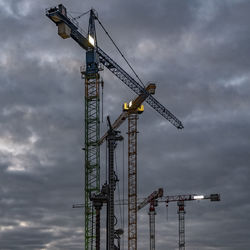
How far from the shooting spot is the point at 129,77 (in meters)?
182

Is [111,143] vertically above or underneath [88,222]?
above

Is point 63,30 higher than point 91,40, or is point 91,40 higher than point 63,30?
point 91,40

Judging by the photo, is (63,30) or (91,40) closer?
(63,30)

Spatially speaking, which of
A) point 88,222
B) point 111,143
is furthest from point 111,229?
point 88,222

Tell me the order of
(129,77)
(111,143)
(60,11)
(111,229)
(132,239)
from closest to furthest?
1. (111,229)
2. (111,143)
3. (60,11)
4. (129,77)
5. (132,239)

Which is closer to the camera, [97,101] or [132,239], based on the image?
[97,101]

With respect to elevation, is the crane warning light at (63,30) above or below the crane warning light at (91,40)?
below

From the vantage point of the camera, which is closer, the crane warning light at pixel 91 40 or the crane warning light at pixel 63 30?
the crane warning light at pixel 63 30

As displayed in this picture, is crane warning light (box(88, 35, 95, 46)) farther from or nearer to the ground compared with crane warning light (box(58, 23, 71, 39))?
farther from the ground

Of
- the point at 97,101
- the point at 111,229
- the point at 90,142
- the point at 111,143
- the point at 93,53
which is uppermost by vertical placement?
the point at 93,53

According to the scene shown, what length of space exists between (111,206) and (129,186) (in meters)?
118

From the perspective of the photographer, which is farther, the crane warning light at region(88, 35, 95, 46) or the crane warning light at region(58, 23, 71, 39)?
the crane warning light at region(88, 35, 95, 46)

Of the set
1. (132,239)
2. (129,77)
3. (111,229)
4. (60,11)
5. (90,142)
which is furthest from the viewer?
(132,239)

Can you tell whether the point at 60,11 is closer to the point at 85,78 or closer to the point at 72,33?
the point at 72,33
